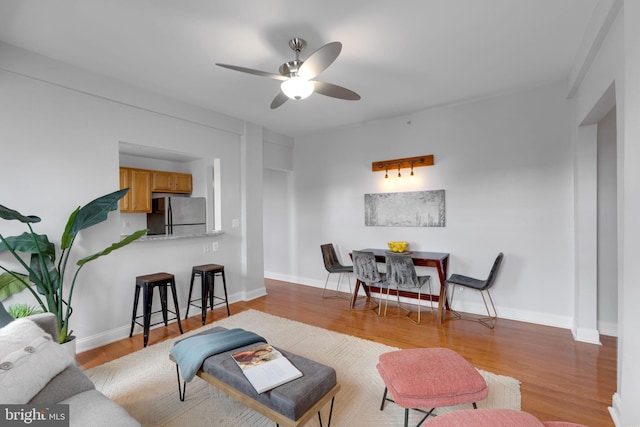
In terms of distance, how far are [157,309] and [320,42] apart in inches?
136

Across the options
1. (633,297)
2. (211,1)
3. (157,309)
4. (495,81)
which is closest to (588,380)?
(633,297)

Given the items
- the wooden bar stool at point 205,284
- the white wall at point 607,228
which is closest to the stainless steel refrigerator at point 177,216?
the wooden bar stool at point 205,284

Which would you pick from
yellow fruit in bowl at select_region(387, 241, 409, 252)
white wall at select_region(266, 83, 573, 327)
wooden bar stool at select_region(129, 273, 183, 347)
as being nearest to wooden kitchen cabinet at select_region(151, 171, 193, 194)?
wooden bar stool at select_region(129, 273, 183, 347)

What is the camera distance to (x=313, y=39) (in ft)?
7.89

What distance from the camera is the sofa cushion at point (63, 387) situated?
137cm

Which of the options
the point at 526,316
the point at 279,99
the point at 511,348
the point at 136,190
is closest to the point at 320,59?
the point at 279,99

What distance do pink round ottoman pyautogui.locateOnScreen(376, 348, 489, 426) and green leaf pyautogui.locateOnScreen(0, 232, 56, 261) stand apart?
9.26ft

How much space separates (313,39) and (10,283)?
3.25m

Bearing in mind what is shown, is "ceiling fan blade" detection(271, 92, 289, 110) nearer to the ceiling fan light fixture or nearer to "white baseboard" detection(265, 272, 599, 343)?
the ceiling fan light fixture

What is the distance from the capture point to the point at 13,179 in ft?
8.25

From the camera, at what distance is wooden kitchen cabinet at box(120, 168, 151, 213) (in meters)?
4.55

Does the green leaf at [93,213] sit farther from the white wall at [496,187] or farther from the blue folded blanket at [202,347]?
the white wall at [496,187]

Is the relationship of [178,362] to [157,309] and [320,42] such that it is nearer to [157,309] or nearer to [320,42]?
[157,309]

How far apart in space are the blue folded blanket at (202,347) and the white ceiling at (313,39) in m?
2.34
